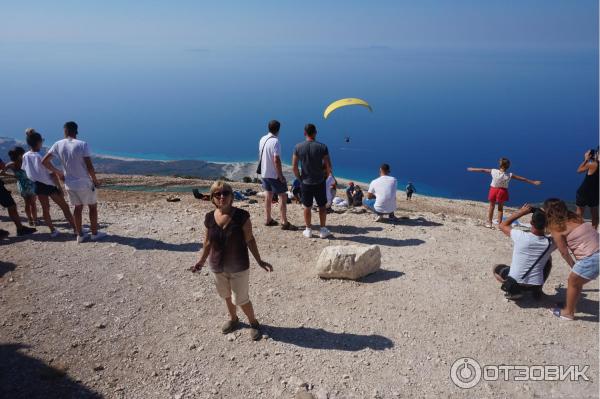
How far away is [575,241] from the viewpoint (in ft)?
17.1

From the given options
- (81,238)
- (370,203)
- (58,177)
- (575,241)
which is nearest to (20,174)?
(58,177)

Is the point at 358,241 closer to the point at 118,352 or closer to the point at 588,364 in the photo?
the point at 588,364

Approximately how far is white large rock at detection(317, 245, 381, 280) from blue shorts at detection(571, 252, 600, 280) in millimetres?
2997

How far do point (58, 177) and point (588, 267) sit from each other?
30.0 feet

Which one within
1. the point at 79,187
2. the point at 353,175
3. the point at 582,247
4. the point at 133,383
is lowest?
the point at 353,175

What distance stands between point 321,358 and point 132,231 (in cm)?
617

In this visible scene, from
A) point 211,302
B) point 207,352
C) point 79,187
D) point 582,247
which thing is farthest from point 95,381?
point 582,247

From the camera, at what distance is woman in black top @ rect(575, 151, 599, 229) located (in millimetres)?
8258

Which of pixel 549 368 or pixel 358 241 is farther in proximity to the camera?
pixel 358 241

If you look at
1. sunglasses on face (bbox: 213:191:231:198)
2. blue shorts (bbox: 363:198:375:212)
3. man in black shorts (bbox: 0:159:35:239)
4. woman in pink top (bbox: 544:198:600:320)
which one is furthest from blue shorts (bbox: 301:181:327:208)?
man in black shorts (bbox: 0:159:35:239)

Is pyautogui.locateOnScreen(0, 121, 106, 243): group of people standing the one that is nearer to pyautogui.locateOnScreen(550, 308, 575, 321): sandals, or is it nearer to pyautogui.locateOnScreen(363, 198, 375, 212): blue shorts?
pyautogui.locateOnScreen(363, 198, 375, 212): blue shorts

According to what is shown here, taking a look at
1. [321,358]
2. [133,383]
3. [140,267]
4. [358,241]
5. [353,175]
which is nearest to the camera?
[133,383]

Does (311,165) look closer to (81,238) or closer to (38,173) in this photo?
(81,238)

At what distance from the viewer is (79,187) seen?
7.63 meters
